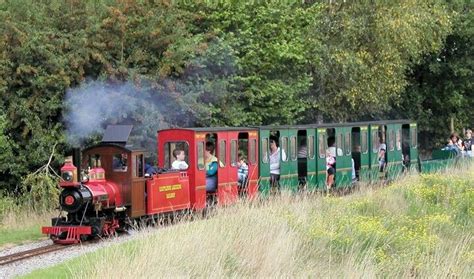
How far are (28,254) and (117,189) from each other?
2.64 m

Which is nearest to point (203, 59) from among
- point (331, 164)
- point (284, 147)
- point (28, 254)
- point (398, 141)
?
point (284, 147)

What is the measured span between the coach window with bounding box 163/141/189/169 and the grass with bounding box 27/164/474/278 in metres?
2.98

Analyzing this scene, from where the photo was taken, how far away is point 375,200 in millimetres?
18000

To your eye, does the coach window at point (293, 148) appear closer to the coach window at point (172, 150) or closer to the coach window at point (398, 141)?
the coach window at point (172, 150)

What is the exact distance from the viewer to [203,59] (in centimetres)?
2481

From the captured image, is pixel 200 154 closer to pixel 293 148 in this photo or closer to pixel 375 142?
pixel 293 148

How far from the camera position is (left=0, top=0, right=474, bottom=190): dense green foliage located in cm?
2228

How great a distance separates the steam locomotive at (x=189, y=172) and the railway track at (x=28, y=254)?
1.70 feet

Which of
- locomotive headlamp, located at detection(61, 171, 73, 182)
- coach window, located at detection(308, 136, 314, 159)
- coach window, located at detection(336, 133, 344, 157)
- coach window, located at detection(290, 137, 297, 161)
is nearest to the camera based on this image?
locomotive headlamp, located at detection(61, 171, 73, 182)

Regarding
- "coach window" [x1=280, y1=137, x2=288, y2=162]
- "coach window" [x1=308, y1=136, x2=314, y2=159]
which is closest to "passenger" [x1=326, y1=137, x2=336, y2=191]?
"coach window" [x1=308, y1=136, x2=314, y2=159]

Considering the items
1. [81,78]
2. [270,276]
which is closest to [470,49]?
[81,78]

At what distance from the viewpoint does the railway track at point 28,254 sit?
45.1ft

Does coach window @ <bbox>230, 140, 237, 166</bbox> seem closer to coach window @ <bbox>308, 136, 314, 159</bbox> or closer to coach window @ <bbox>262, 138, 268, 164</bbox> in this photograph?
coach window @ <bbox>262, 138, 268, 164</bbox>

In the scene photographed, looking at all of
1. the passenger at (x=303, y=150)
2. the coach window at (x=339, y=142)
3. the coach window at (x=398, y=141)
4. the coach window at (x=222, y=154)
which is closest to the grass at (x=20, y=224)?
the coach window at (x=222, y=154)
